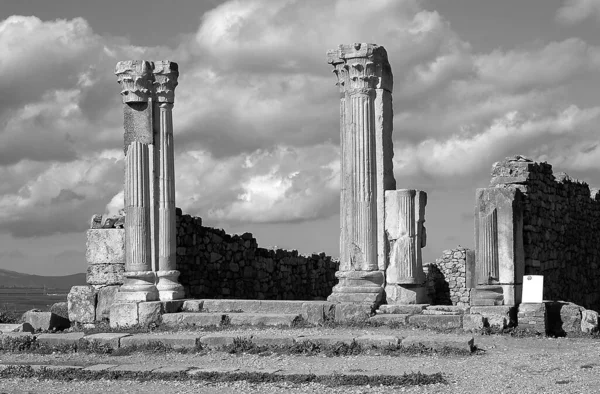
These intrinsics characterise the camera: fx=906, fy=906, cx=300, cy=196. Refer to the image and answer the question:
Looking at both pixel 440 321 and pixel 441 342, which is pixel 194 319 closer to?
pixel 440 321

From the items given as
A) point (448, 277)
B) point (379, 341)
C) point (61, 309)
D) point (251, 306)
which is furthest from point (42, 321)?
point (448, 277)

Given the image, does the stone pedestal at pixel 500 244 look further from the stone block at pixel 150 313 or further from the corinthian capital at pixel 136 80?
the corinthian capital at pixel 136 80

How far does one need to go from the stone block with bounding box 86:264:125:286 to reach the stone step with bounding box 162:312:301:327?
8.64 ft

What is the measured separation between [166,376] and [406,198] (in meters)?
6.19

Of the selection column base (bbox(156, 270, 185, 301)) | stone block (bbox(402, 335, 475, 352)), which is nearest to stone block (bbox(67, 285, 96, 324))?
column base (bbox(156, 270, 185, 301))

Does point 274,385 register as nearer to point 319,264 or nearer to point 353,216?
point 353,216

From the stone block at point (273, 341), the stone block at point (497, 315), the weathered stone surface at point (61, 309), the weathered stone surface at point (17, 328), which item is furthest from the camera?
the weathered stone surface at point (61, 309)

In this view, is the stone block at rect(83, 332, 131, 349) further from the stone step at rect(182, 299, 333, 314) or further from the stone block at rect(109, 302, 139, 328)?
the stone step at rect(182, 299, 333, 314)

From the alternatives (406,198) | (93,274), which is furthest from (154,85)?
(406,198)

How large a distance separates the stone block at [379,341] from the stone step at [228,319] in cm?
252

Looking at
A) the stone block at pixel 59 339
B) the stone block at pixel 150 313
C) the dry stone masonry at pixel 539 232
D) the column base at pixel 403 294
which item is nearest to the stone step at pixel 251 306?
the stone block at pixel 150 313

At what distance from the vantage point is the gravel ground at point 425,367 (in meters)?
10.7

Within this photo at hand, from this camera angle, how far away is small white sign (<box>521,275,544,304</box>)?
15188mm

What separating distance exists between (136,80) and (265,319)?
572cm
